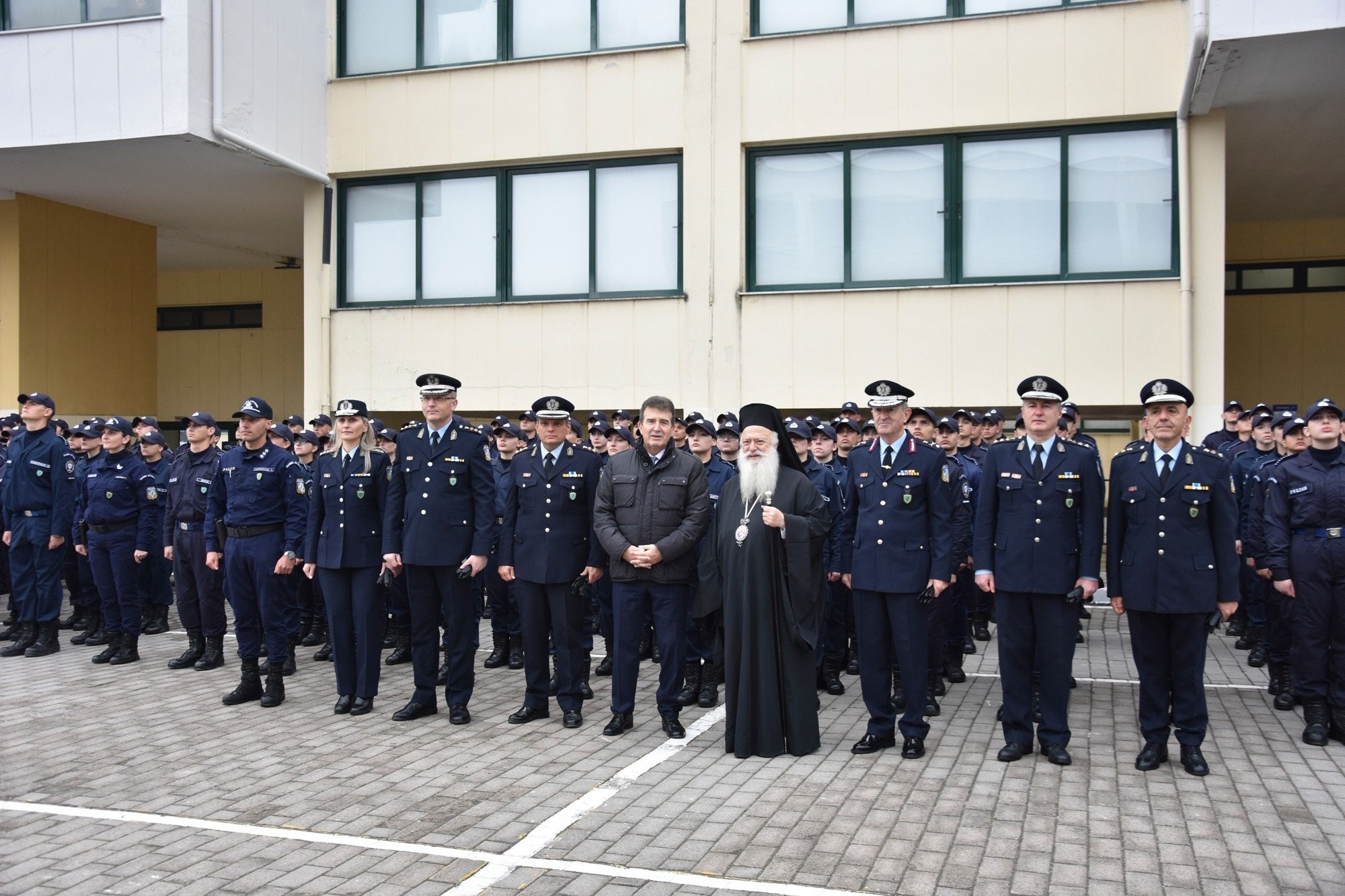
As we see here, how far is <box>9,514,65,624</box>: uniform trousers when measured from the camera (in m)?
10.4

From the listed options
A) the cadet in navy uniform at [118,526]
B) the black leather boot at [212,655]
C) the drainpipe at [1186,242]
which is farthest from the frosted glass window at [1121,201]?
the cadet in navy uniform at [118,526]

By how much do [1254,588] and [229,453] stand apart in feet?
28.1

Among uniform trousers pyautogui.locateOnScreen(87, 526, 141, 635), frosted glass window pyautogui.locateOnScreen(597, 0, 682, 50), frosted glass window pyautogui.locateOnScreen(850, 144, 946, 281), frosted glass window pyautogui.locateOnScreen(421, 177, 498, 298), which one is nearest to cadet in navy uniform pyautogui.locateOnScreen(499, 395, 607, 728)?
uniform trousers pyautogui.locateOnScreen(87, 526, 141, 635)

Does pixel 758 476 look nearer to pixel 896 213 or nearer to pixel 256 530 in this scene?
pixel 256 530

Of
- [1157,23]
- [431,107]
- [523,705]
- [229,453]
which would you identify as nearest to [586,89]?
[431,107]

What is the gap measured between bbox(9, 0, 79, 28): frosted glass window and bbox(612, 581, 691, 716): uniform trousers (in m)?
11.4

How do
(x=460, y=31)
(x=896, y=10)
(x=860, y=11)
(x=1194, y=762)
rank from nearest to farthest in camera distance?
1. (x=1194, y=762)
2. (x=896, y=10)
3. (x=860, y=11)
4. (x=460, y=31)

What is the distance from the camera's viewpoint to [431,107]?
1506 centimetres

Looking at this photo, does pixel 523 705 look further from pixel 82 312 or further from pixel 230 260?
pixel 230 260

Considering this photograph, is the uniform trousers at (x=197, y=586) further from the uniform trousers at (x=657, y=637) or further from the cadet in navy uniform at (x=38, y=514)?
the uniform trousers at (x=657, y=637)

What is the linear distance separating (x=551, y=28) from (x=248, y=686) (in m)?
9.81

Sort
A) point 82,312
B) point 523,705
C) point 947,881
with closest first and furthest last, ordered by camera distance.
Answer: point 947,881, point 523,705, point 82,312

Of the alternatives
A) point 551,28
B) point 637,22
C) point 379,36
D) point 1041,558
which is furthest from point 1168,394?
point 379,36

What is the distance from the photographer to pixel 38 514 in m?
10.4
